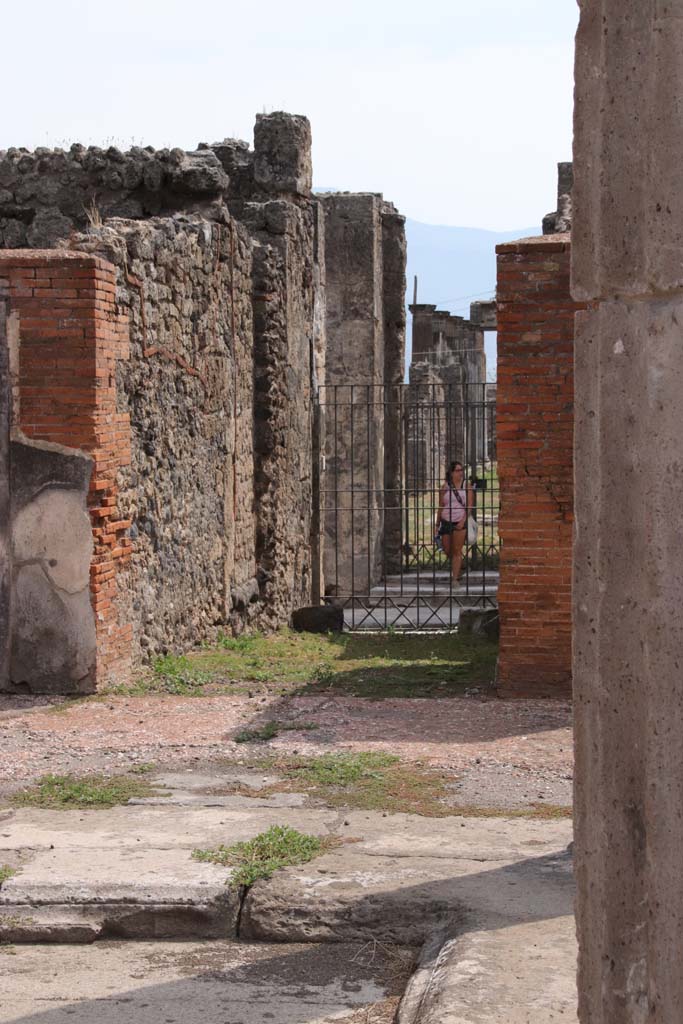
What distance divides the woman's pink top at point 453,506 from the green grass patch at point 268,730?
7.60m

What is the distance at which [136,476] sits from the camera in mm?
8539

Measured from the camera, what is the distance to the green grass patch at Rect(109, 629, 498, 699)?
27.2 feet

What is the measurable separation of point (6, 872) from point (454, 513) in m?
10.5

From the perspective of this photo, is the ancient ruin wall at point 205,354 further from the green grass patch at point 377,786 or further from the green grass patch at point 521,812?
the green grass patch at point 521,812

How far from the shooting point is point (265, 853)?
476cm

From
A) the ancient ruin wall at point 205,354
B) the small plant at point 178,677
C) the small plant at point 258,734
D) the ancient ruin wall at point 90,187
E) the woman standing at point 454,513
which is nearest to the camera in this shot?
the small plant at point 258,734

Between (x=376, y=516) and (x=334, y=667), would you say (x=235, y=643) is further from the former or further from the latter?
(x=376, y=516)

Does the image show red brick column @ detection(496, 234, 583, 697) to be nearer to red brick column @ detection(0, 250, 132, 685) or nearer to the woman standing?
red brick column @ detection(0, 250, 132, 685)

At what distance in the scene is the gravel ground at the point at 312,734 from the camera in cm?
614

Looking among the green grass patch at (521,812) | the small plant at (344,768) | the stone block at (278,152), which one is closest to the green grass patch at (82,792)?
the small plant at (344,768)

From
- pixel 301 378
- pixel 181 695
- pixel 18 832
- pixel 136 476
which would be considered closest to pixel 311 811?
pixel 18 832

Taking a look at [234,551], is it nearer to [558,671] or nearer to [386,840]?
[558,671]

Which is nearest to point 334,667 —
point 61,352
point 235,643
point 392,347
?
point 235,643

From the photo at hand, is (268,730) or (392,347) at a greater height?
(392,347)
